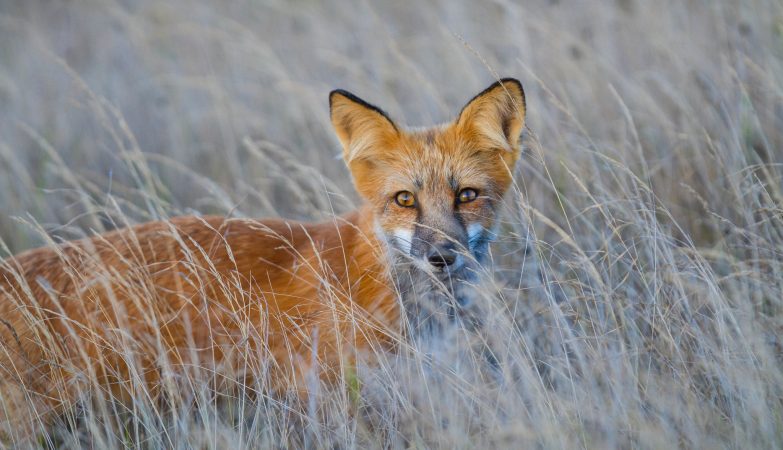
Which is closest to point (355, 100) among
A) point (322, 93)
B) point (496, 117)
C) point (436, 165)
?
point (436, 165)

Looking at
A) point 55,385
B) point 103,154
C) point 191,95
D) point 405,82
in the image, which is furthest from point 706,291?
point 191,95

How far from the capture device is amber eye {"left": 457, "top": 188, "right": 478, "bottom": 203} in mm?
3971

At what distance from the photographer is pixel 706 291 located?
3.20m

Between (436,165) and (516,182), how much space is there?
1.60 ft

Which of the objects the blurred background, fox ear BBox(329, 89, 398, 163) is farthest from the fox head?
the blurred background

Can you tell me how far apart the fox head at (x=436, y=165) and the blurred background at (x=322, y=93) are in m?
0.32

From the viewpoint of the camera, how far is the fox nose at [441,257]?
3.51 m

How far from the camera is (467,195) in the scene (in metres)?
3.98

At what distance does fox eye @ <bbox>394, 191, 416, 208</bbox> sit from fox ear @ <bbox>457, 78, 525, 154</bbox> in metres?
0.51

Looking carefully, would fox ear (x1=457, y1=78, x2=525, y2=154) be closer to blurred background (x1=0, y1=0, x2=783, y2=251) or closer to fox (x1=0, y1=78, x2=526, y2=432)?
fox (x1=0, y1=78, x2=526, y2=432)

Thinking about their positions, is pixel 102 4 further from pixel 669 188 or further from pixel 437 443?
pixel 437 443

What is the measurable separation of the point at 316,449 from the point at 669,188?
3405mm

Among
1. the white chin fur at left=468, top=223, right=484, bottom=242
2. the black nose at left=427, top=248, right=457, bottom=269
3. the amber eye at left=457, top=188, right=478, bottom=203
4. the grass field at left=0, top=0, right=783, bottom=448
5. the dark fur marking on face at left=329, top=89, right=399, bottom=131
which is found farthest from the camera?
the amber eye at left=457, top=188, right=478, bottom=203

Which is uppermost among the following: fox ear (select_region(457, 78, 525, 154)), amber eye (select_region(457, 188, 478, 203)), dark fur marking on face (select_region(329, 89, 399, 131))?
dark fur marking on face (select_region(329, 89, 399, 131))
